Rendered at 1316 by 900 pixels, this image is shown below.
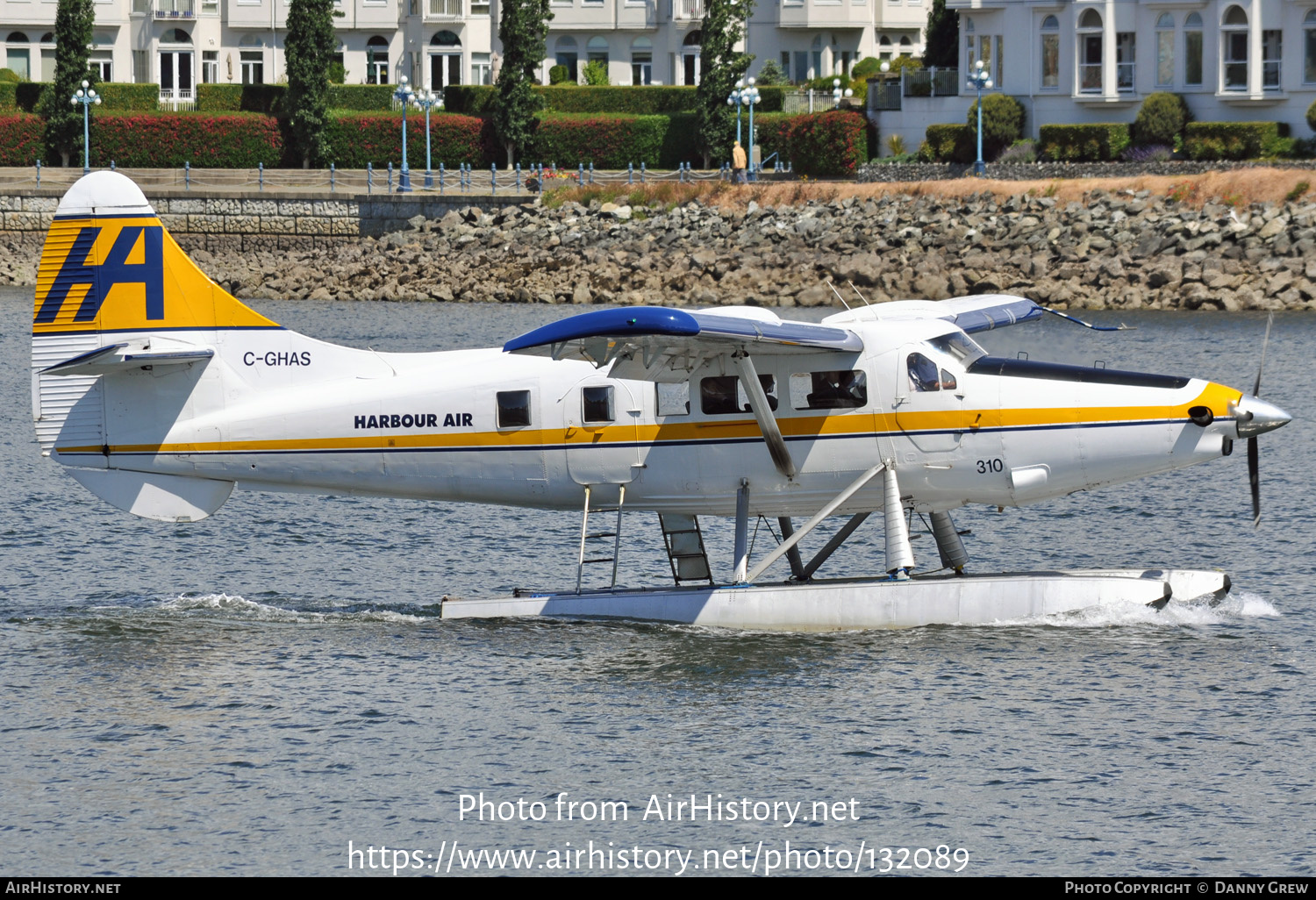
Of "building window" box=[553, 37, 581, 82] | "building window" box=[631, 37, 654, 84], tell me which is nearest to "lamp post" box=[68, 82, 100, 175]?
"building window" box=[553, 37, 581, 82]

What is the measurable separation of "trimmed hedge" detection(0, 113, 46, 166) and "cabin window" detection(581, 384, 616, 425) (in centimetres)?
6054

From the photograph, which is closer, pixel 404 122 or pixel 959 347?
pixel 959 347

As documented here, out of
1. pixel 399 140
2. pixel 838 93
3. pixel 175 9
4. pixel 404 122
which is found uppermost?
pixel 175 9

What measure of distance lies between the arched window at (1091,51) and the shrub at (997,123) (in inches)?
100

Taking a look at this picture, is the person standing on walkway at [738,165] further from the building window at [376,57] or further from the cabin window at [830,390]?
the cabin window at [830,390]

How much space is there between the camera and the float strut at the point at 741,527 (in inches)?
648

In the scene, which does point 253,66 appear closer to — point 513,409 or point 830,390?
point 513,409

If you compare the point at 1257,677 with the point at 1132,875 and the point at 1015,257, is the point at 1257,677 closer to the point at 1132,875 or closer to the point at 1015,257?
the point at 1132,875

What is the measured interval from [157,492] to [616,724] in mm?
5557

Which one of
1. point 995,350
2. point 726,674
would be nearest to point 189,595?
point 726,674

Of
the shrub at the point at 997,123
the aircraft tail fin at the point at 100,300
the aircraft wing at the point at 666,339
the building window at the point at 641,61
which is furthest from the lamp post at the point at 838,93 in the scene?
the aircraft wing at the point at 666,339

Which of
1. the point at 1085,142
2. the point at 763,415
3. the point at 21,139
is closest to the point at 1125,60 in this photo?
the point at 1085,142

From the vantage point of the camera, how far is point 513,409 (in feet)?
55.2

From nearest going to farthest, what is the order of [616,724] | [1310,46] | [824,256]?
[616,724]
[824,256]
[1310,46]
